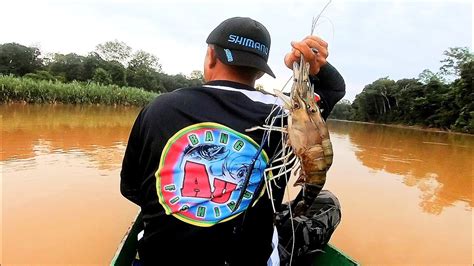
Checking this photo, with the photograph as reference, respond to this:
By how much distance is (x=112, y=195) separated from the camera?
4.13m

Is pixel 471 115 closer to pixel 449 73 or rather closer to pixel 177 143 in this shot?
pixel 449 73

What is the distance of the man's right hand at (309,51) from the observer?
1349mm

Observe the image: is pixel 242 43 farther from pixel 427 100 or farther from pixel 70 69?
pixel 70 69

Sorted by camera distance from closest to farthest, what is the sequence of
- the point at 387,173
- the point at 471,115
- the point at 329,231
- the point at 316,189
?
the point at 316,189
the point at 329,231
the point at 387,173
the point at 471,115

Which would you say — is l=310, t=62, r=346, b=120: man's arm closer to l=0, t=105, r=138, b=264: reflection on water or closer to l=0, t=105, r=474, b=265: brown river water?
l=0, t=105, r=474, b=265: brown river water

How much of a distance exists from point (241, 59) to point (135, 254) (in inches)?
59.1

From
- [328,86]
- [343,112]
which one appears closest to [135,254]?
[328,86]

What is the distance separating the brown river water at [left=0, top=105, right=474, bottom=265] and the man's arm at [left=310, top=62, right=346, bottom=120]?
1882 mm

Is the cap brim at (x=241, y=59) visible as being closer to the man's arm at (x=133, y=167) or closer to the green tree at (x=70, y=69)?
the man's arm at (x=133, y=167)

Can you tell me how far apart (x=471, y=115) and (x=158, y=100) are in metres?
Answer: 31.9

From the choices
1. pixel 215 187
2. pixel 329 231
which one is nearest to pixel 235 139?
pixel 215 187

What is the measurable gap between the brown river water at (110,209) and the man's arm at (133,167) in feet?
4.56

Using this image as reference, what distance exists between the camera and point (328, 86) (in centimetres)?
171

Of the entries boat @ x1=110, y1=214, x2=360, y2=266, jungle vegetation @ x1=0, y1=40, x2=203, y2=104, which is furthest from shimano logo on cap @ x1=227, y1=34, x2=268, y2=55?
jungle vegetation @ x1=0, y1=40, x2=203, y2=104
